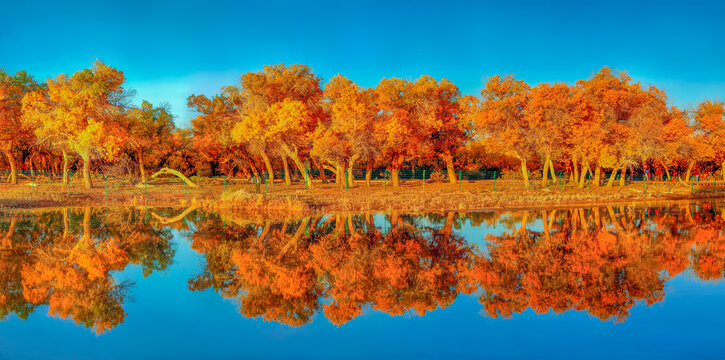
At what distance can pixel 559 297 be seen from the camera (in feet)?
28.9

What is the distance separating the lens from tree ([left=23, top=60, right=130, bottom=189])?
3509 cm

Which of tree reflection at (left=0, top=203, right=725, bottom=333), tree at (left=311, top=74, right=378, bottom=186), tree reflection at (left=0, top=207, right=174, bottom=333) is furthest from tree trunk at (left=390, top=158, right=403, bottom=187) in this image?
tree reflection at (left=0, top=207, right=174, bottom=333)

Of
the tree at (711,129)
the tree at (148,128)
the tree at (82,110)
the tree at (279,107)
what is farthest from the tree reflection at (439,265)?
the tree at (711,129)

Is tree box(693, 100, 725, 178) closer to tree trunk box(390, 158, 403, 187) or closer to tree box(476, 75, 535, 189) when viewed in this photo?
tree box(476, 75, 535, 189)

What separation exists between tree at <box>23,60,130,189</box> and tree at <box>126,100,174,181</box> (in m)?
6.10

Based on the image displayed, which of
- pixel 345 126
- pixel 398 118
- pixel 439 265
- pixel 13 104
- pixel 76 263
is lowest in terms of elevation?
pixel 439 265

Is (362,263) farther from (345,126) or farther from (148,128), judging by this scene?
(148,128)

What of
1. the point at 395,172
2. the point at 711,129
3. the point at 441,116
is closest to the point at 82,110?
the point at 395,172

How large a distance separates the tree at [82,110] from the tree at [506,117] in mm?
26182

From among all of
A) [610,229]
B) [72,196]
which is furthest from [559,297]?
[72,196]

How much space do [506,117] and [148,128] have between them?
3122 cm

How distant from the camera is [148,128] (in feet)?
156

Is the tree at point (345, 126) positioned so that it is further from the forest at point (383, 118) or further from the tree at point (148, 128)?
the tree at point (148, 128)

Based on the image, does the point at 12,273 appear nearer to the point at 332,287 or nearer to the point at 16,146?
the point at 332,287
